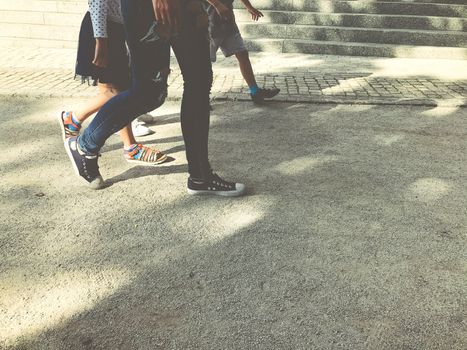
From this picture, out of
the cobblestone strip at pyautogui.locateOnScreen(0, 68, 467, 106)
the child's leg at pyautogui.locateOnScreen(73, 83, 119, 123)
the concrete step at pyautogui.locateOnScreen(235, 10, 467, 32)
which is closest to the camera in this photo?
the child's leg at pyautogui.locateOnScreen(73, 83, 119, 123)

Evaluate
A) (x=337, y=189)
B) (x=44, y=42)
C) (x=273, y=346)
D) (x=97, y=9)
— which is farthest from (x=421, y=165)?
(x=44, y=42)

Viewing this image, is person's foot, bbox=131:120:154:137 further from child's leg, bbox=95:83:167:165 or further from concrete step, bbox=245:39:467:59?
concrete step, bbox=245:39:467:59

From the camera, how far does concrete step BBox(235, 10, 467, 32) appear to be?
773 cm

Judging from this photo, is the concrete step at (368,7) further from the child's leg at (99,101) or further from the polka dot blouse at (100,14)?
the polka dot blouse at (100,14)

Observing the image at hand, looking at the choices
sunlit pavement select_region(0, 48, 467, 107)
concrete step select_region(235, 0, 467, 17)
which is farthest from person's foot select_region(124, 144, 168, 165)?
concrete step select_region(235, 0, 467, 17)

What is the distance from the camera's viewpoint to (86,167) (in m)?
3.06

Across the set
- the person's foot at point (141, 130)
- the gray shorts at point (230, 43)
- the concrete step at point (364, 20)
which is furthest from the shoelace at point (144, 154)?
the concrete step at point (364, 20)

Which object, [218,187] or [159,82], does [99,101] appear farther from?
[218,187]

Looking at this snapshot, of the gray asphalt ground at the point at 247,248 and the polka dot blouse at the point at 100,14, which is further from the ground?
the polka dot blouse at the point at 100,14

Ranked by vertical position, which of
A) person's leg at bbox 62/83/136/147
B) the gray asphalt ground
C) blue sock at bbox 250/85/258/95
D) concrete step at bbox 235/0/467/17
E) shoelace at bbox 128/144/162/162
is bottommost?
the gray asphalt ground

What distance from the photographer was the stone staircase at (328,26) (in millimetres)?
7418

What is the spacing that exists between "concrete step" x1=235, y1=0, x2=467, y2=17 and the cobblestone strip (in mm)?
2708

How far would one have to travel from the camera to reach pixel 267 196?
3045 millimetres

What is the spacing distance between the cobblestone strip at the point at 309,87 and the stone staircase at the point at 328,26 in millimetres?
1526
